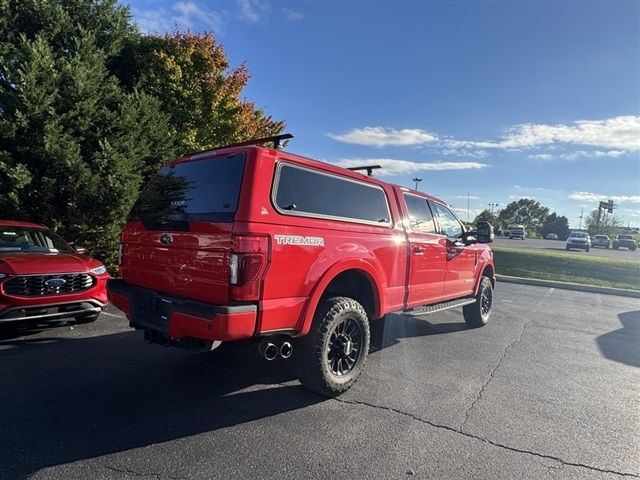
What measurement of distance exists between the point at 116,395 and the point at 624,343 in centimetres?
726

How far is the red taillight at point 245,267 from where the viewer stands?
Answer: 10.6ft

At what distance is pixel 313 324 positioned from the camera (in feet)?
12.7

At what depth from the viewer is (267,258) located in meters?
3.33

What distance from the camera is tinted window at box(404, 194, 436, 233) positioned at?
5.48 m

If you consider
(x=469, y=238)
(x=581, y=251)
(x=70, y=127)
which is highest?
(x=70, y=127)

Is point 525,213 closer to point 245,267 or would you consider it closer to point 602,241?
point 602,241

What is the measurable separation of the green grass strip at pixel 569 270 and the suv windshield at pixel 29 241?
14.9m

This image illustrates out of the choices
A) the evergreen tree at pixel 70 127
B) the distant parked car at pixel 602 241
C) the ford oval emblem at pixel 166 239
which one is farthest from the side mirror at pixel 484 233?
the distant parked car at pixel 602 241

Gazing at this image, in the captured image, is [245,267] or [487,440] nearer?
[245,267]

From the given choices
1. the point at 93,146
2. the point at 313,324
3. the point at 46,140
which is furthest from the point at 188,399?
the point at 93,146

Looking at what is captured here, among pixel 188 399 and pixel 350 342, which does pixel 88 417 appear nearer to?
pixel 188 399

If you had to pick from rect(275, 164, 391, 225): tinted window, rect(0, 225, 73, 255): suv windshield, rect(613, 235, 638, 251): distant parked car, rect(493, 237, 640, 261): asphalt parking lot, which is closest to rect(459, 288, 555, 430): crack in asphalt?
rect(275, 164, 391, 225): tinted window

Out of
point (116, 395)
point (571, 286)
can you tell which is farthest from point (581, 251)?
point (116, 395)

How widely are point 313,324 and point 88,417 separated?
1.95 m
